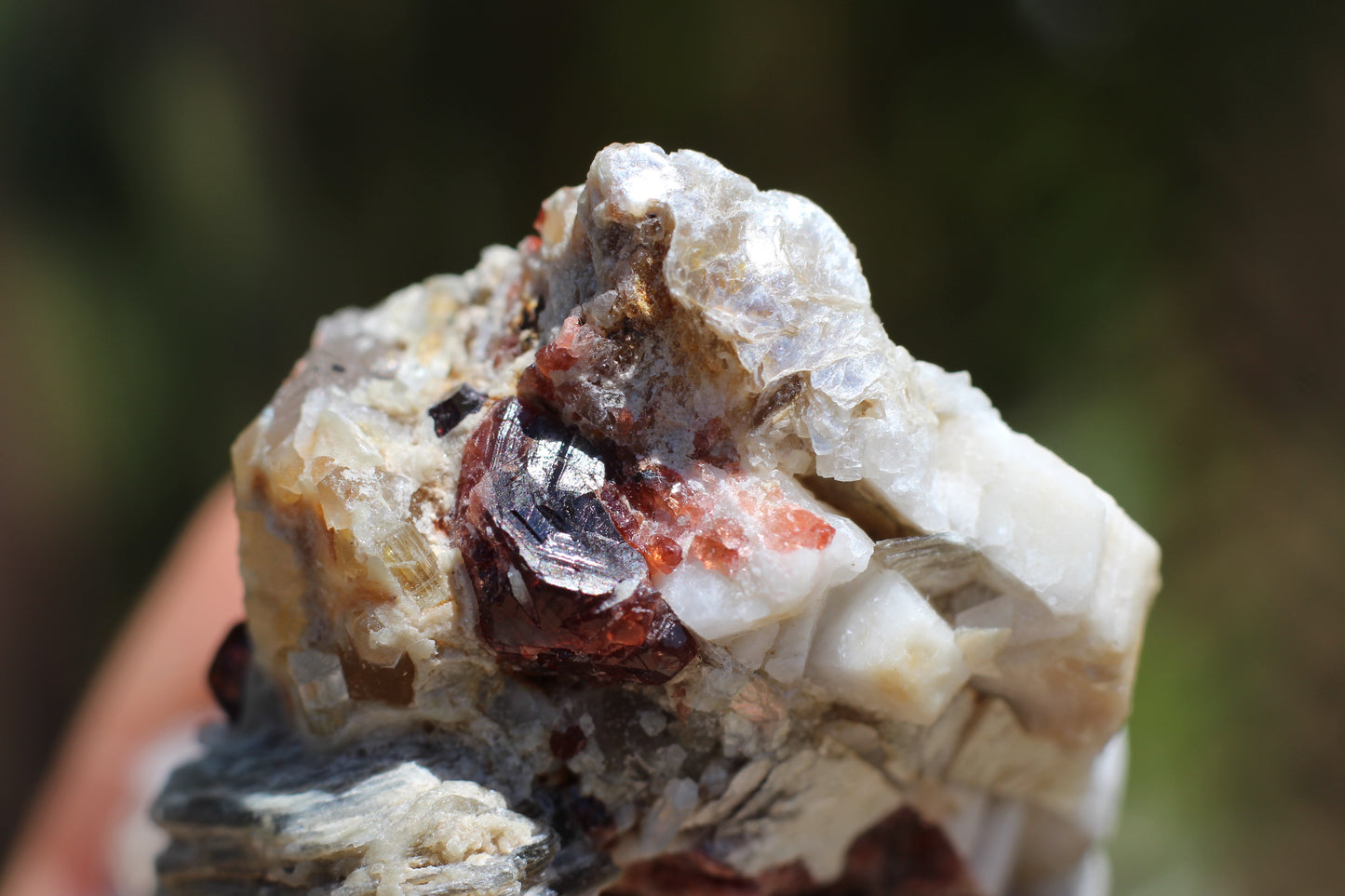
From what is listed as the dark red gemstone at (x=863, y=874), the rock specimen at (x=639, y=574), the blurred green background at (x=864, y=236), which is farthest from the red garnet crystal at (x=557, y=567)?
the blurred green background at (x=864, y=236)

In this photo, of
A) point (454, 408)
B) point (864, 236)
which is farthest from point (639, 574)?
point (864, 236)

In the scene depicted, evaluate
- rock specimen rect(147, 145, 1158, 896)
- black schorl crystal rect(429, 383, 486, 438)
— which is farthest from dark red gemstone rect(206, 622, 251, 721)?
black schorl crystal rect(429, 383, 486, 438)

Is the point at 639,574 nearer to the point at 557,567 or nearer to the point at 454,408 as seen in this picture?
the point at 557,567

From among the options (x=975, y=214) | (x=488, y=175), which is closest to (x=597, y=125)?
(x=488, y=175)

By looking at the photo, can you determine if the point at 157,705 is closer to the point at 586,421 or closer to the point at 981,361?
the point at 586,421

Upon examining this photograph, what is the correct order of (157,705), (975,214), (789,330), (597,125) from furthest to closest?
(597,125) < (975,214) < (157,705) < (789,330)

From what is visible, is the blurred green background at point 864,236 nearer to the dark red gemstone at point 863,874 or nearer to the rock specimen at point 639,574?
the dark red gemstone at point 863,874

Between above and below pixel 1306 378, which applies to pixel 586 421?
below
